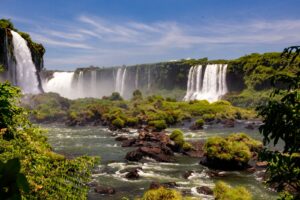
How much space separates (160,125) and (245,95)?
51.0 m

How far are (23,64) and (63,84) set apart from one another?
96.8m

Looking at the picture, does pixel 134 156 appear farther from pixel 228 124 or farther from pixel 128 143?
pixel 228 124

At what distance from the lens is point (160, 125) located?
5797 cm

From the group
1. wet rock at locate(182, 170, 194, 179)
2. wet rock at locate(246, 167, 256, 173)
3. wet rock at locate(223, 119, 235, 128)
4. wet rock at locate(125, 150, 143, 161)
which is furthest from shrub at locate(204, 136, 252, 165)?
wet rock at locate(223, 119, 235, 128)

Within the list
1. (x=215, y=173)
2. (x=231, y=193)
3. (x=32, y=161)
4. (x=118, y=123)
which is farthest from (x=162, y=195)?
(x=118, y=123)

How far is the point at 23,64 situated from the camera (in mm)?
40000

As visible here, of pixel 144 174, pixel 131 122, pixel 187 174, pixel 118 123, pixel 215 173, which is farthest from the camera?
pixel 131 122

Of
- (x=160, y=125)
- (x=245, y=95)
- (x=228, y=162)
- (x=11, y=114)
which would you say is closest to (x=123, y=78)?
(x=245, y=95)

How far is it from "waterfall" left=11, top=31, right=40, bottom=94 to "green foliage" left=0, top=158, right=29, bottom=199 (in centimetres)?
3415

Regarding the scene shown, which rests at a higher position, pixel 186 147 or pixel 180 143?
pixel 180 143

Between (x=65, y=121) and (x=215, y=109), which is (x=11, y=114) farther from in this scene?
(x=215, y=109)

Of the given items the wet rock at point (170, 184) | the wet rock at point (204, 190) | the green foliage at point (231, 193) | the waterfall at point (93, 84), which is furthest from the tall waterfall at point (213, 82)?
the green foliage at point (231, 193)

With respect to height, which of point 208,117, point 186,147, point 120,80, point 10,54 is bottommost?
point 186,147

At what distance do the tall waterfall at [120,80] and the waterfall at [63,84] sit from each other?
608 inches
